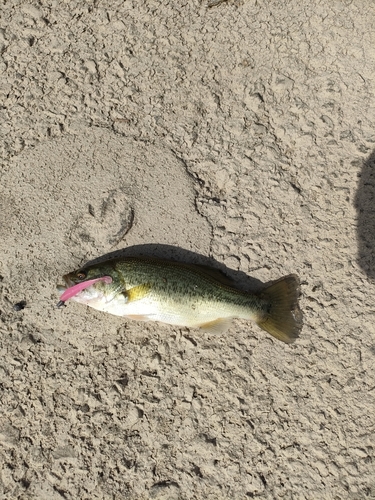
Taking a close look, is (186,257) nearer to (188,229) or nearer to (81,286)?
(188,229)

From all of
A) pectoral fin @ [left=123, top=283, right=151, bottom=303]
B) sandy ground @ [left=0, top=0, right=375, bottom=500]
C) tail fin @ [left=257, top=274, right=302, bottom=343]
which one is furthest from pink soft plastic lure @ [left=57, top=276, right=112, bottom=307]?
tail fin @ [left=257, top=274, right=302, bottom=343]

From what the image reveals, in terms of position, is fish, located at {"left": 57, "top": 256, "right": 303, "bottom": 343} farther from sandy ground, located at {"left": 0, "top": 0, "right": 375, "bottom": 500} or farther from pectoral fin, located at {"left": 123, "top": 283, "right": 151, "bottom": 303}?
sandy ground, located at {"left": 0, "top": 0, "right": 375, "bottom": 500}

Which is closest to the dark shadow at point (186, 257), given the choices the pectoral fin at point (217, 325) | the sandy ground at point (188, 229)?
the sandy ground at point (188, 229)

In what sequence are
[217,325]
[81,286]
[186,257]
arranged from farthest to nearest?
[186,257], [217,325], [81,286]

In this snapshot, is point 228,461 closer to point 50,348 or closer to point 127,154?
point 50,348

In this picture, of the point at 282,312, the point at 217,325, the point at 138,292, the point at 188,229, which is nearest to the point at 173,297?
the point at 138,292
